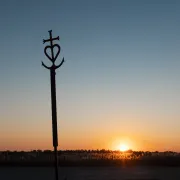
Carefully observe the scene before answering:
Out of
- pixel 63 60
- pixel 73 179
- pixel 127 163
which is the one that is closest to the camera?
pixel 63 60

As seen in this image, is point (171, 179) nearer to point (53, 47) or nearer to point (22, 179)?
point (22, 179)

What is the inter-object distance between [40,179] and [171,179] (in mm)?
12459

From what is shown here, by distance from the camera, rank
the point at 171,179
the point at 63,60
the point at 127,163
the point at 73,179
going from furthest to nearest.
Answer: the point at 127,163 < the point at 73,179 < the point at 171,179 < the point at 63,60

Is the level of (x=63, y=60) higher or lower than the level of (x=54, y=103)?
higher

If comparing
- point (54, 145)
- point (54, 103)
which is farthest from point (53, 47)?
point (54, 145)

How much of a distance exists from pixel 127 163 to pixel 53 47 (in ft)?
305

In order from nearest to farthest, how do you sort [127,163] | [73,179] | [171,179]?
[171,179] < [73,179] < [127,163]

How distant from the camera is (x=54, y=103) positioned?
12.5 metres

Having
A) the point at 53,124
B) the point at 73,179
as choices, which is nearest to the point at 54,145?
the point at 53,124

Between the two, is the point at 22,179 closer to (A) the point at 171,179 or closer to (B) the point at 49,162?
(A) the point at 171,179

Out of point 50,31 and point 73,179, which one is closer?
point 50,31

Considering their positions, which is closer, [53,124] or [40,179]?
[53,124]

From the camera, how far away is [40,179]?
5144cm

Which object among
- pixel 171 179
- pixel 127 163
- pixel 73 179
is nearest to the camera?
pixel 171 179
